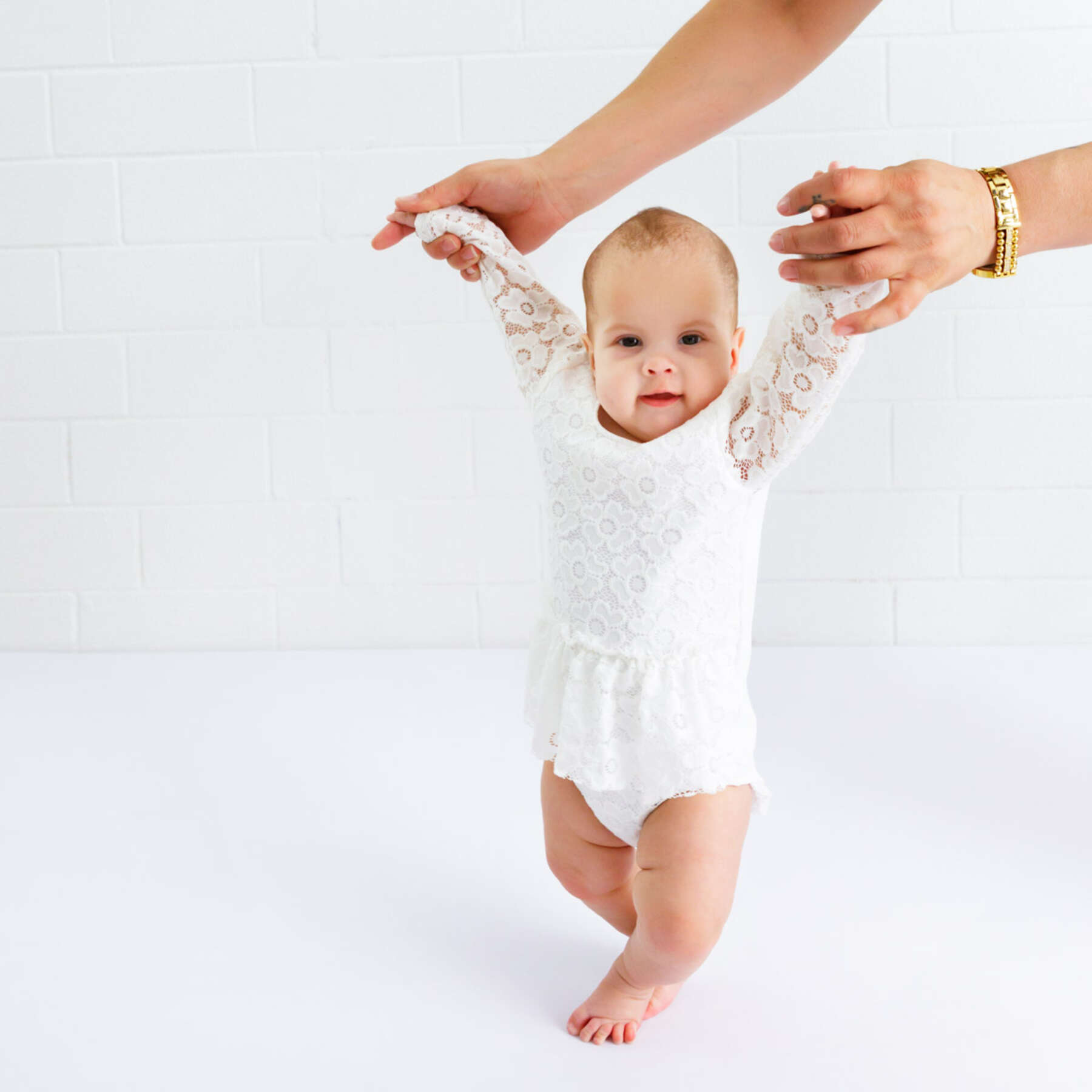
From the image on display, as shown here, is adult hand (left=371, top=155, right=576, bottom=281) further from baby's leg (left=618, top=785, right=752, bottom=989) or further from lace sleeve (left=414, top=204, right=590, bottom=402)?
baby's leg (left=618, top=785, right=752, bottom=989)

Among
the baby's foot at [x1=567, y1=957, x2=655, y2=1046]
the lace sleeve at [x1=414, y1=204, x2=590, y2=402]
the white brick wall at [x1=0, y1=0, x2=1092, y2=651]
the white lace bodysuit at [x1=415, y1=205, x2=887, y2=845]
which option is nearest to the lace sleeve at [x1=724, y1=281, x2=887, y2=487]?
the white lace bodysuit at [x1=415, y1=205, x2=887, y2=845]

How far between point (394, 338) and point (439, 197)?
53.7 inches

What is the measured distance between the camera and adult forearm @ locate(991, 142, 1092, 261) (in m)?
1.07

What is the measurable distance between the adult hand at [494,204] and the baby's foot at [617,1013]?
0.80 m

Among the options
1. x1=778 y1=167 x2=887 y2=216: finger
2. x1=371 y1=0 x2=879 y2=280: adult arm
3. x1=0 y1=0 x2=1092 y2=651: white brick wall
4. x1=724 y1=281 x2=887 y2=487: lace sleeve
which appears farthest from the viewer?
x1=0 y1=0 x2=1092 y2=651: white brick wall

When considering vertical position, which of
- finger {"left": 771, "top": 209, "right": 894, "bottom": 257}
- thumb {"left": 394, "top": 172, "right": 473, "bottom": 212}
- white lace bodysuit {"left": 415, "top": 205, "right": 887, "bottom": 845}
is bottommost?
white lace bodysuit {"left": 415, "top": 205, "right": 887, "bottom": 845}

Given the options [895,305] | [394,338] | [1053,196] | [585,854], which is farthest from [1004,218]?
[394,338]

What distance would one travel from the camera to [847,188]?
3.12 ft

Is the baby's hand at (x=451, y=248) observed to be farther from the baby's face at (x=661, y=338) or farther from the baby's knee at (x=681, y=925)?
the baby's knee at (x=681, y=925)

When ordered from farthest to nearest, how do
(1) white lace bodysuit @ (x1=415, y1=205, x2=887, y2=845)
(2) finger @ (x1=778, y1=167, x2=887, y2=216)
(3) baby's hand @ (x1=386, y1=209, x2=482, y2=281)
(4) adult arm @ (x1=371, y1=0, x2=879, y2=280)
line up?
(4) adult arm @ (x1=371, y1=0, x2=879, y2=280), (3) baby's hand @ (x1=386, y1=209, x2=482, y2=281), (1) white lace bodysuit @ (x1=415, y1=205, x2=887, y2=845), (2) finger @ (x1=778, y1=167, x2=887, y2=216)

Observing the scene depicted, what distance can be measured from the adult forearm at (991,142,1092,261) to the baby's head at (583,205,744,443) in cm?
28

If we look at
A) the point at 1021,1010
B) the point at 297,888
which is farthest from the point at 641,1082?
the point at 297,888

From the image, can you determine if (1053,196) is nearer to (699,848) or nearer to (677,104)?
(677,104)

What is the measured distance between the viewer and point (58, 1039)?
130 cm
